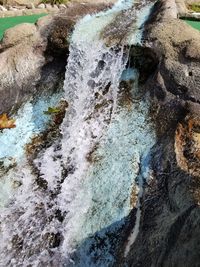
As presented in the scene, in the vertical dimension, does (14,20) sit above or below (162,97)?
above

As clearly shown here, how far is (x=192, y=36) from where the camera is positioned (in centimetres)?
766

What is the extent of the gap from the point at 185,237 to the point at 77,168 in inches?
120

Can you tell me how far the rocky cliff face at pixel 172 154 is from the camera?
433 centimetres

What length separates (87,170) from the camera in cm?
671

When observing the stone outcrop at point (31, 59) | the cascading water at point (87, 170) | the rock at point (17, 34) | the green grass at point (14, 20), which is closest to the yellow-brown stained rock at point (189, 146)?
the cascading water at point (87, 170)

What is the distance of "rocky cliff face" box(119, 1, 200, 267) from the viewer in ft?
14.2

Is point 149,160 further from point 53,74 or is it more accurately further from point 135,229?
point 53,74

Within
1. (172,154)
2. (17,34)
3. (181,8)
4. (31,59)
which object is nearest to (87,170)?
(172,154)

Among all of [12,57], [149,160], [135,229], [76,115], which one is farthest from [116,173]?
[12,57]

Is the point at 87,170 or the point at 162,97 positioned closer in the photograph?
the point at 87,170

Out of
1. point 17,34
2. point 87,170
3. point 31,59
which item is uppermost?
point 17,34

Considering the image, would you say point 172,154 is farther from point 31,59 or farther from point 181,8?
point 181,8

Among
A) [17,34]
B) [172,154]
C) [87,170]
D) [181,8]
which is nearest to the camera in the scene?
[172,154]

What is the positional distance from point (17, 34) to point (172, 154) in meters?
4.97
